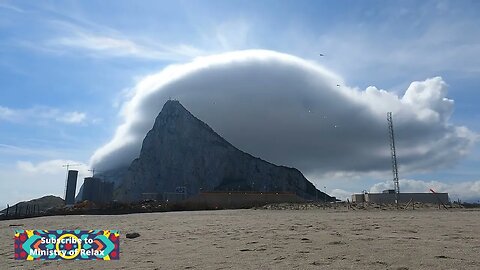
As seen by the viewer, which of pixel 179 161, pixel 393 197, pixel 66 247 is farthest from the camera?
pixel 179 161

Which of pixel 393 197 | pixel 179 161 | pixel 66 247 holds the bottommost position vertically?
pixel 66 247

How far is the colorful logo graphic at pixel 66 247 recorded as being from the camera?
13047mm

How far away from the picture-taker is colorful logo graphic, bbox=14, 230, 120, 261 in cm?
1305

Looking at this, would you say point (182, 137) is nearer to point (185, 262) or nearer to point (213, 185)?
point (213, 185)

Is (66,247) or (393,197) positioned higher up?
(393,197)

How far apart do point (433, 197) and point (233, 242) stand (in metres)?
101

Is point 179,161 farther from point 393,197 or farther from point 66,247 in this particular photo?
point 66,247

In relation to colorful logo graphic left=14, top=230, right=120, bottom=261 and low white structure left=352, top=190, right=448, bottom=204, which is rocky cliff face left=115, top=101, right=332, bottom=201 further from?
colorful logo graphic left=14, top=230, right=120, bottom=261

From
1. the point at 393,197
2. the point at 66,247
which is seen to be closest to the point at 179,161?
the point at 393,197

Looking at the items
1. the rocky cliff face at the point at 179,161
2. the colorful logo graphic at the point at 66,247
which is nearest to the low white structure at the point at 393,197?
the rocky cliff face at the point at 179,161

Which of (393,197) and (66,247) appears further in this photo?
(393,197)

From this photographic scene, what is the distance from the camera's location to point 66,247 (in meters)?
13.4

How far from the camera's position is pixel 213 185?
18800 cm

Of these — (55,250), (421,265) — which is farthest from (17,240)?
(421,265)
